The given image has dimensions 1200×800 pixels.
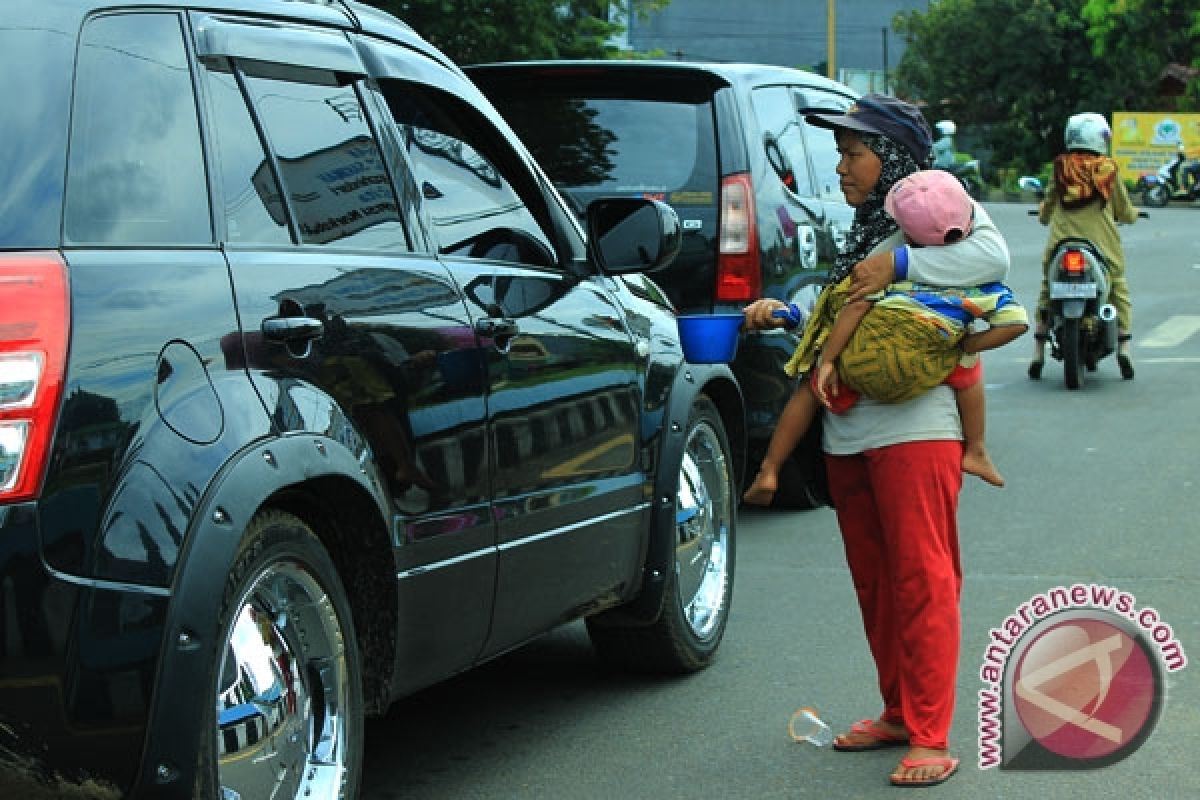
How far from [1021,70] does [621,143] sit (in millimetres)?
66047

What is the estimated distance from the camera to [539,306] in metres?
5.36

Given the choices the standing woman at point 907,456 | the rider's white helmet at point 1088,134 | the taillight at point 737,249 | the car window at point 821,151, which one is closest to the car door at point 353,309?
the standing woman at point 907,456

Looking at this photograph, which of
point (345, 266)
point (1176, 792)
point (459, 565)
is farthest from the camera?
point (1176, 792)

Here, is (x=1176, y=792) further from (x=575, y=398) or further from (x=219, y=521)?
(x=219, y=521)

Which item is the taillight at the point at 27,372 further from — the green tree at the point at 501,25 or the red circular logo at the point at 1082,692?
the green tree at the point at 501,25

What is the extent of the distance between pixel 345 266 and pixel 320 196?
20cm

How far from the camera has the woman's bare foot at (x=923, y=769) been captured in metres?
5.24

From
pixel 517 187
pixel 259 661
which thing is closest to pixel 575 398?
pixel 517 187

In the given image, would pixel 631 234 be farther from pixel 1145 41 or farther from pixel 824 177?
pixel 1145 41

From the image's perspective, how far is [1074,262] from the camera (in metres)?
14.0

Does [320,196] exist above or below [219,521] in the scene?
above

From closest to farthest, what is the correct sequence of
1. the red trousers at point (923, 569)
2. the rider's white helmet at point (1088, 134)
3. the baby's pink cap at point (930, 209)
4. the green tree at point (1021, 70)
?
the baby's pink cap at point (930, 209), the red trousers at point (923, 569), the rider's white helmet at point (1088, 134), the green tree at point (1021, 70)

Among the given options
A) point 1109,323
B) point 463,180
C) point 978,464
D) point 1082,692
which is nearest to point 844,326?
point 978,464

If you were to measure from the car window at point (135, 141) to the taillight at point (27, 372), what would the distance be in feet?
0.69
